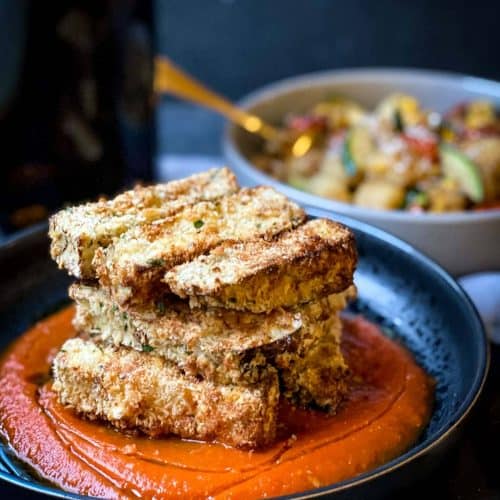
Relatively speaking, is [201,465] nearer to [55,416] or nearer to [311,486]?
[311,486]

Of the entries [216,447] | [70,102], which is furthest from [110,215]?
[70,102]

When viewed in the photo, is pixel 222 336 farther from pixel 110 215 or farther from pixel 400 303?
pixel 400 303

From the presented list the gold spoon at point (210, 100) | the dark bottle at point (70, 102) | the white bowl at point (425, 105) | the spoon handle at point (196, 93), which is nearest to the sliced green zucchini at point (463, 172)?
the white bowl at point (425, 105)

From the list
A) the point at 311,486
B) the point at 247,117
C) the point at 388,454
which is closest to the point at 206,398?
the point at 311,486

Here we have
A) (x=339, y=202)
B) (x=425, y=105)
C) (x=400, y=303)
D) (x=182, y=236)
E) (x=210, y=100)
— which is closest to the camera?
(x=182, y=236)

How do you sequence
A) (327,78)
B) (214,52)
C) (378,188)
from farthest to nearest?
(214,52) < (327,78) < (378,188)

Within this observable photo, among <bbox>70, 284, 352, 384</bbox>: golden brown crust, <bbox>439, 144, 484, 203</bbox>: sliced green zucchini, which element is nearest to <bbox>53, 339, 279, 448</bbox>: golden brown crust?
<bbox>70, 284, 352, 384</bbox>: golden brown crust

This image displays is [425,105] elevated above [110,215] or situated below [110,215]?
below
